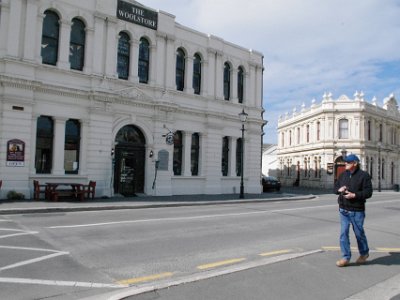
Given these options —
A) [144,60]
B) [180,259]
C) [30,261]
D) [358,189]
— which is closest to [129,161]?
[144,60]

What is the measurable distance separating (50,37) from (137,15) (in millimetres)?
5082

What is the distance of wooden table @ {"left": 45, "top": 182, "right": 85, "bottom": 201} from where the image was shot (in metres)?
16.9

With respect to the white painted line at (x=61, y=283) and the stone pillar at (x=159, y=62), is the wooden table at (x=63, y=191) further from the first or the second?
the white painted line at (x=61, y=283)

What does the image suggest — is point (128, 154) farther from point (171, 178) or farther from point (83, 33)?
point (83, 33)

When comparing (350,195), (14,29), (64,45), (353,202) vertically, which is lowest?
(353,202)

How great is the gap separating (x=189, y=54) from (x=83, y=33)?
682 centimetres

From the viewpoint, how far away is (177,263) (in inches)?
273

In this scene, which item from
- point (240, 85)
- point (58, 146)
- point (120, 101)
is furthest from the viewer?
point (240, 85)

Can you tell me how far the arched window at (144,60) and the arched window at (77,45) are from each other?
3.43 meters

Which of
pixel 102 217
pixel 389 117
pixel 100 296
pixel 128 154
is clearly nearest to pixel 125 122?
pixel 128 154

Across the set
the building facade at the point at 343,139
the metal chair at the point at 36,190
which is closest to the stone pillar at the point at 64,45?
the metal chair at the point at 36,190

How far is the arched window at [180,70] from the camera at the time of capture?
24031 millimetres

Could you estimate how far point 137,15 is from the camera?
21.6 m

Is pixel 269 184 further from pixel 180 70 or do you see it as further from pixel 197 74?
pixel 180 70
